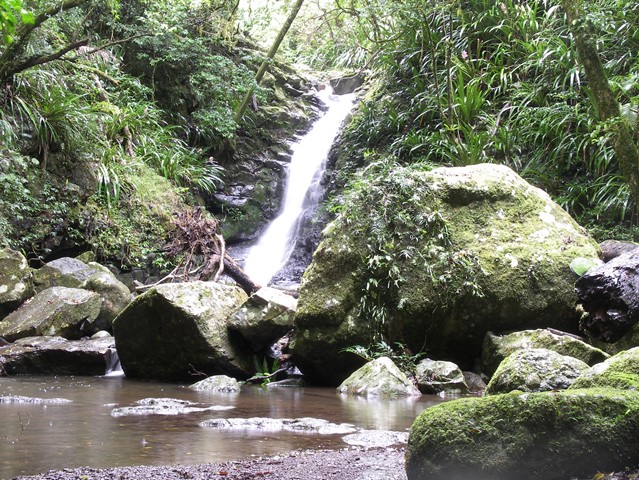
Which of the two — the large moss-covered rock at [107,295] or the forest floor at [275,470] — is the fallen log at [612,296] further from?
the large moss-covered rock at [107,295]

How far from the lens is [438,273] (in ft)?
19.7

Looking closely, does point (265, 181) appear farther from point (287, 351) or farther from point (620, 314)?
point (620, 314)

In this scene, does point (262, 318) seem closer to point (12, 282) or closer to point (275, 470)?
point (12, 282)

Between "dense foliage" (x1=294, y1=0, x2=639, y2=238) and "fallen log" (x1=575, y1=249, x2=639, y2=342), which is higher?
"dense foliage" (x1=294, y1=0, x2=639, y2=238)

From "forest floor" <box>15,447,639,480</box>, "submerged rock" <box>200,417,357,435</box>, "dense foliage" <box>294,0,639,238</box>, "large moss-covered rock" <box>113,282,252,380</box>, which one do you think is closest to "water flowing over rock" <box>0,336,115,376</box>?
"large moss-covered rock" <box>113,282,252,380</box>

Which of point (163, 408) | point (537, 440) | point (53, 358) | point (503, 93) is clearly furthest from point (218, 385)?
point (503, 93)

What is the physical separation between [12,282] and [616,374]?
6.68 m

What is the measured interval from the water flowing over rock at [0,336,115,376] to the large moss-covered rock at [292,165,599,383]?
2.05m

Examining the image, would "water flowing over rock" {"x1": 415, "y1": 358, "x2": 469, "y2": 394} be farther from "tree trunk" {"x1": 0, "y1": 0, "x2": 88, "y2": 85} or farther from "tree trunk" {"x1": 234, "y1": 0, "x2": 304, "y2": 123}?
"tree trunk" {"x1": 234, "y1": 0, "x2": 304, "y2": 123}

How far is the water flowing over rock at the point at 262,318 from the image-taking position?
5953mm

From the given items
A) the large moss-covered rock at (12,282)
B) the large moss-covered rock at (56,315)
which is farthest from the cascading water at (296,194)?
the large moss-covered rock at (12,282)

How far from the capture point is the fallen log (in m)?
5.06

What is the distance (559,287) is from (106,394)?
421 cm

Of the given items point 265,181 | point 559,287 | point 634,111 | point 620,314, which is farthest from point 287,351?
point 265,181
